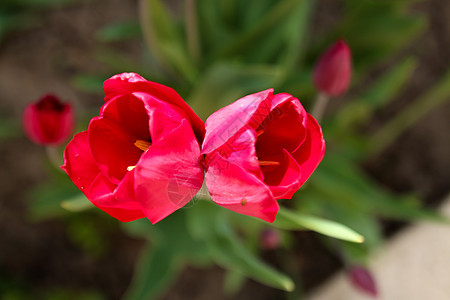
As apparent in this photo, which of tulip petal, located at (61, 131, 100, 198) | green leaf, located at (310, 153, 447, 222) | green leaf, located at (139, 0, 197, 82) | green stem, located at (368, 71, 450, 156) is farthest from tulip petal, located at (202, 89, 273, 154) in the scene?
green stem, located at (368, 71, 450, 156)

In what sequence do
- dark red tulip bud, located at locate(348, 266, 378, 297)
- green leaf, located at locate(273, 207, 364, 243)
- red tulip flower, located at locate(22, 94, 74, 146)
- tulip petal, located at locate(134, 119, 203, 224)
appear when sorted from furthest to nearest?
dark red tulip bud, located at locate(348, 266, 378, 297) < red tulip flower, located at locate(22, 94, 74, 146) < green leaf, located at locate(273, 207, 364, 243) < tulip petal, located at locate(134, 119, 203, 224)

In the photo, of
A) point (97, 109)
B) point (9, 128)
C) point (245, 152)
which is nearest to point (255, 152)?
point (245, 152)

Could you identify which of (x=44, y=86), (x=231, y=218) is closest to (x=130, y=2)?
(x=44, y=86)

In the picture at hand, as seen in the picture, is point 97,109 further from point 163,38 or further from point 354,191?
point 354,191

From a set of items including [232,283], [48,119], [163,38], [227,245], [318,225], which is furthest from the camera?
[232,283]

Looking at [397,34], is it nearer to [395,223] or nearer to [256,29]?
[256,29]

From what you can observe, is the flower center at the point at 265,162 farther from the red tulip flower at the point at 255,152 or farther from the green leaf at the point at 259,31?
the green leaf at the point at 259,31

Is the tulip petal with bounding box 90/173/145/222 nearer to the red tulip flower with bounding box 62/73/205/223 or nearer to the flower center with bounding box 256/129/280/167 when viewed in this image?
the red tulip flower with bounding box 62/73/205/223

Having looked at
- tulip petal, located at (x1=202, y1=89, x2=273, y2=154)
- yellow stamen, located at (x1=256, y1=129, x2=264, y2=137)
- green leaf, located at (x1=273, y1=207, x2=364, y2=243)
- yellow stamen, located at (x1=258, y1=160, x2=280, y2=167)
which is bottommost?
green leaf, located at (x1=273, y1=207, x2=364, y2=243)
